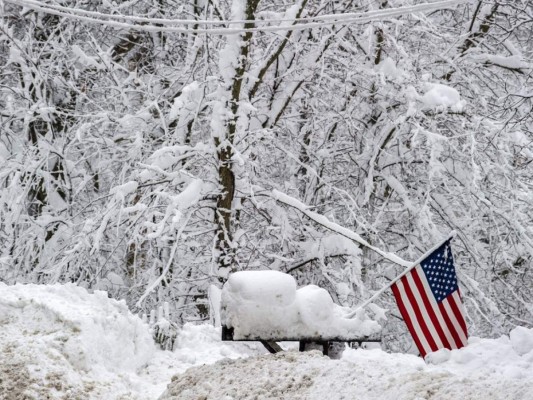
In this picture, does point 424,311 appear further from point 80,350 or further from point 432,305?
point 80,350

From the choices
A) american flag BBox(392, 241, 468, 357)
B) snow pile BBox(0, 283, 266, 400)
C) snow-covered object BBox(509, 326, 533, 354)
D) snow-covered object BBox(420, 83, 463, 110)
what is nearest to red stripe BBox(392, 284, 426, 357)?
american flag BBox(392, 241, 468, 357)

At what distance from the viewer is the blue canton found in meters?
6.03

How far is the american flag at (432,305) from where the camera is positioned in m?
5.91

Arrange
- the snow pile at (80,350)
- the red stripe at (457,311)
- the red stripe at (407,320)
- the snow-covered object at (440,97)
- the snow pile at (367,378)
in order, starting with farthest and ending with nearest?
the snow-covered object at (440,97) → the red stripe at (457,311) → the red stripe at (407,320) → the snow pile at (80,350) → the snow pile at (367,378)

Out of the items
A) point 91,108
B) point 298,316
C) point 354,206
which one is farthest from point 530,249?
point 91,108

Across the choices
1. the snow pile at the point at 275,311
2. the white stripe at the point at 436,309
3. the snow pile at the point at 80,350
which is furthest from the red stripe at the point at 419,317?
the snow pile at the point at 80,350

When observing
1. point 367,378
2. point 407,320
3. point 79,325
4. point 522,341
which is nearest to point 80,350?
point 79,325

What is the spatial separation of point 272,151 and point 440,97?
9.44ft

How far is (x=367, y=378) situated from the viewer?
4.65 meters

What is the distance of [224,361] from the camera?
18.7 ft

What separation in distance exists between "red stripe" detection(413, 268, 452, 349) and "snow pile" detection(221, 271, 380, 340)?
614 mm

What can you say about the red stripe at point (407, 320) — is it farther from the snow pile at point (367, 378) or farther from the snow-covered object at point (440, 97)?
the snow-covered object at point (440, 97)

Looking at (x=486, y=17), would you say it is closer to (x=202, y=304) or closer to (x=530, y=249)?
(x=530, y=249)

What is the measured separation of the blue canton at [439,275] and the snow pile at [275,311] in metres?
→ 0.74
